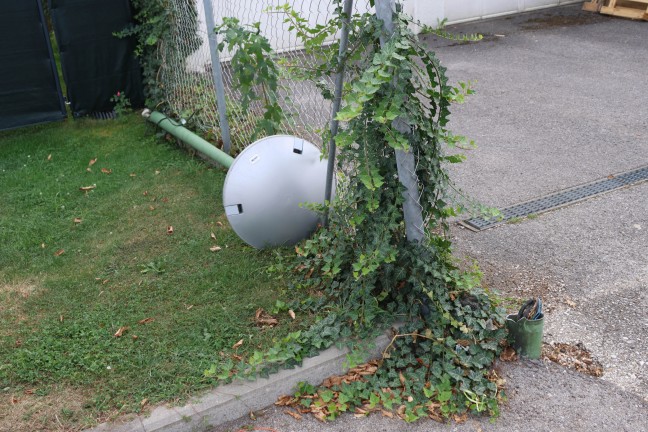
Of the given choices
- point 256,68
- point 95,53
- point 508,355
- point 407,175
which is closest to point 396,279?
point 407,175

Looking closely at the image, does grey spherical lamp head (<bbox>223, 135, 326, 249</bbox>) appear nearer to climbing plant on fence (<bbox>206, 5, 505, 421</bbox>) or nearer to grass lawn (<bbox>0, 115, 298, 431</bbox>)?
grass lawn (<bbox>0, 115, 298, 431</bbox>)

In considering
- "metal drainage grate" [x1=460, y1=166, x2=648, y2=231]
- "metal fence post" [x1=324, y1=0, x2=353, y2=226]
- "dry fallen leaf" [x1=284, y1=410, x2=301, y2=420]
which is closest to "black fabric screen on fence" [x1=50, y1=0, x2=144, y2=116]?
"metal fence post" [x1=324, y1=0, x2=353, y2=226]

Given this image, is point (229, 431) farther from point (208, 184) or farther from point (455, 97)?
point (208, 184)

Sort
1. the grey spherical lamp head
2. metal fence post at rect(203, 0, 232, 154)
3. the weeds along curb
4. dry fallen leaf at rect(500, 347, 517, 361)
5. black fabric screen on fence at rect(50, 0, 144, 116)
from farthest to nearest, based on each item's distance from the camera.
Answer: black fabric screen on fence at rect(50, 0, 144, 116) → metal fence post at rect(203, 0, 232, 154) → the grey spherical lamp head → dry fallen leaf at rect(500, 347, 517, 361) → the weeds along curb

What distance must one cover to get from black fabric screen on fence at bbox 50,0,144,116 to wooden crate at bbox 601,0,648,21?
801cm

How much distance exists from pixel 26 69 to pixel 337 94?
4.19 m

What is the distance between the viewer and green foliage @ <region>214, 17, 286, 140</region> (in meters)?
4.91

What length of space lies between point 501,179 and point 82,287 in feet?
10.9

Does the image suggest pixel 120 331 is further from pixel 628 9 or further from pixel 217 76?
pixel 628 9

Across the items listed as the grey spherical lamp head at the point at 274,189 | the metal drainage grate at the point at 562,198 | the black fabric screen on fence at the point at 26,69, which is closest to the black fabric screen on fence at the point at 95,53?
the black fabric screen on fence at the point at 26,69

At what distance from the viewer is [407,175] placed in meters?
3.49

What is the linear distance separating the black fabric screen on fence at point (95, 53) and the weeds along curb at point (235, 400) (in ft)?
15.6

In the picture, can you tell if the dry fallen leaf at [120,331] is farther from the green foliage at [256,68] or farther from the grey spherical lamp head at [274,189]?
the green foliage at [256,68]

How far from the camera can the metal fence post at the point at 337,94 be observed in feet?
11.9
